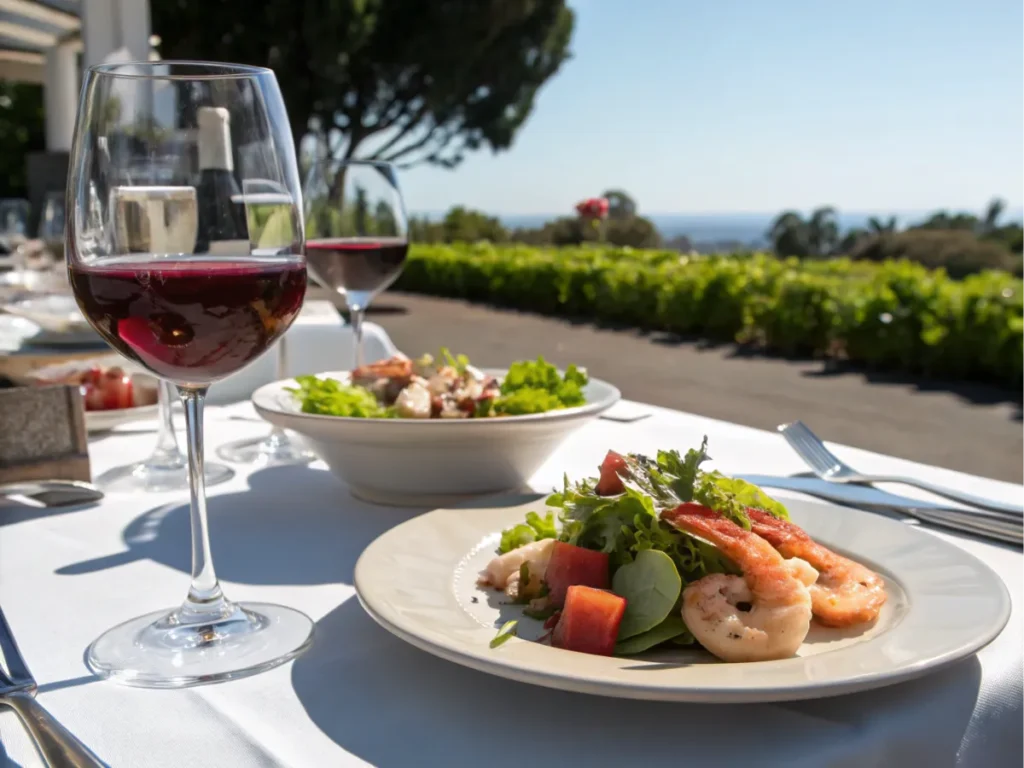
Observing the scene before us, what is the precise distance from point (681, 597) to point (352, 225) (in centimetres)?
118

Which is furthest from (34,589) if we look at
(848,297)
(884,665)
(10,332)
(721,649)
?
(848,297)

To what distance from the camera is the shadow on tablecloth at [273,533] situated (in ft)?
4.00

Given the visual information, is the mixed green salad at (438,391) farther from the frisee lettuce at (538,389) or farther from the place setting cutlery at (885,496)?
the place setting cutlery at (885,496)

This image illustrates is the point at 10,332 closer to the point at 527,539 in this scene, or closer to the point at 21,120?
the point at 527,539

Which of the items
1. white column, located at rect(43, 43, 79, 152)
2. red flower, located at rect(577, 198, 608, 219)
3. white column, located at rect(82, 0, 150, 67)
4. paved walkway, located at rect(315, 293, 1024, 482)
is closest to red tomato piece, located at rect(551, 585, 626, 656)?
paved walkway, located at rect(315, 293, 1024, 482)

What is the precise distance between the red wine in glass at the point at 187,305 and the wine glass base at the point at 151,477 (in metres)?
0.58

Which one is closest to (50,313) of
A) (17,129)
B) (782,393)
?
(782,393)

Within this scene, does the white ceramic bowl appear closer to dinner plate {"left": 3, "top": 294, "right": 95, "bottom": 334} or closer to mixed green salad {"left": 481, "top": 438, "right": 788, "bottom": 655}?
mixed green salad {"left": 481, "top": 438, "right": 788, "bottom": 655}

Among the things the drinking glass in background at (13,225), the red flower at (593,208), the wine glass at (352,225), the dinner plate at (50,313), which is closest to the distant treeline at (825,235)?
the red flower at (593,208)

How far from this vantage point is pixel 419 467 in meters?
1.43

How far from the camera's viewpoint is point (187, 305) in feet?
3.22

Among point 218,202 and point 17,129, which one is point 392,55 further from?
point 218,202

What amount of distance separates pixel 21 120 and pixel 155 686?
1313 inches

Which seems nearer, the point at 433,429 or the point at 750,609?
the point at 750,609
